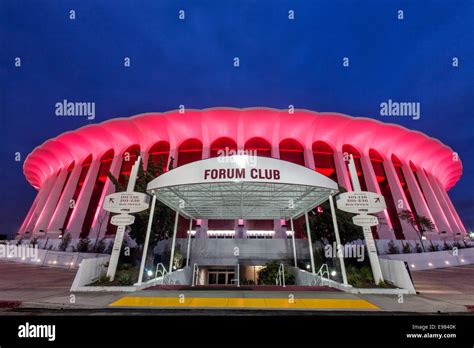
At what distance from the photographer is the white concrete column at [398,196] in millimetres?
30672

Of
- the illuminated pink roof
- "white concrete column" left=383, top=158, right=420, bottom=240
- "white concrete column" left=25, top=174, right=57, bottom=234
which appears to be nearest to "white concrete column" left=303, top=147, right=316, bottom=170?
the illuminated pink roof

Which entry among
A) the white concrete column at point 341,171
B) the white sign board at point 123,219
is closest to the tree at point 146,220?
the white sign board at point 123,219

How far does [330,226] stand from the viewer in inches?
637

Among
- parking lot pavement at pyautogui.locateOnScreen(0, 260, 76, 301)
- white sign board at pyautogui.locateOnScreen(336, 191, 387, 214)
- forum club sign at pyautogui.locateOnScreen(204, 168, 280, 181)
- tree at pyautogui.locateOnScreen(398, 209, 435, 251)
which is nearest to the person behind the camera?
parking lot pavement at pyautogui.locateOnScreen(0, 260, 76, 301)

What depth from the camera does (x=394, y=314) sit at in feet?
20.5

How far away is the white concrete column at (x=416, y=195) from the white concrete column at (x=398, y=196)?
1237 millimetres

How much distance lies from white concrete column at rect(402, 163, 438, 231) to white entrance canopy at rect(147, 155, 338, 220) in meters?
27.0

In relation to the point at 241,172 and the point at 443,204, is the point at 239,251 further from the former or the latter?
the point at 443,204

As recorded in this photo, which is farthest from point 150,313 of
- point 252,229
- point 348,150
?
point 348,150

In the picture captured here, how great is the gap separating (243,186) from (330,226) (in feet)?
27.9

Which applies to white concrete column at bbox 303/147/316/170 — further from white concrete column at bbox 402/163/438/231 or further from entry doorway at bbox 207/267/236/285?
entry doorway at bbox 207/267/236/285

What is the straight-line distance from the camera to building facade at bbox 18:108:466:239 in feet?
108
